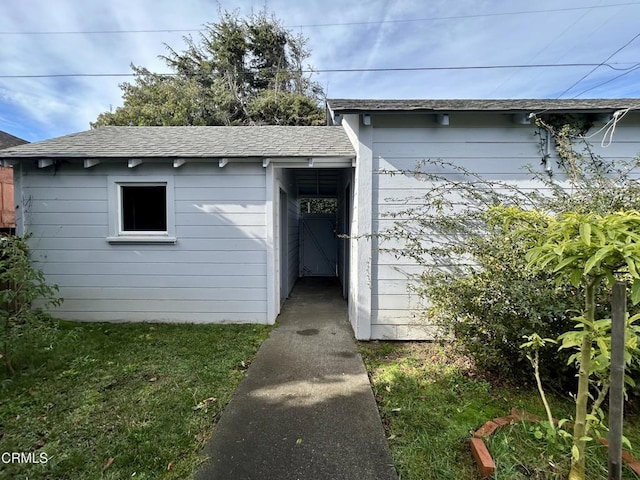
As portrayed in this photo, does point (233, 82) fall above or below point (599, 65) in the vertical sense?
above

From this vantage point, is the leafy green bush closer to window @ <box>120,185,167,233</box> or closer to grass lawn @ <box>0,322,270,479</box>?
grass lawn @ <box>0,322,270,479</box>

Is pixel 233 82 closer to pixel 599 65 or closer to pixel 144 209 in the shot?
pixel 144 209

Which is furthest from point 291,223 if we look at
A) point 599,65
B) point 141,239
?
point 599,65

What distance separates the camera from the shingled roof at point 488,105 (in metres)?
4.10

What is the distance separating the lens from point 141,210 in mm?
5316

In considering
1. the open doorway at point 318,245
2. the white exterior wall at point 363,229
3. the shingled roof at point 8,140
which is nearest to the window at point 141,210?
the white exterior wall at point 363,229

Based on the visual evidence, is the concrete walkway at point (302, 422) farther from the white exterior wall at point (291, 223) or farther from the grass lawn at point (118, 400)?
the white exterior wall at point (291, 223)

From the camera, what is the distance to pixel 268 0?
703 inches

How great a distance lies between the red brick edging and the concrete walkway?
21.6 inches

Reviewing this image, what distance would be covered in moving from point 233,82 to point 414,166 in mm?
18053

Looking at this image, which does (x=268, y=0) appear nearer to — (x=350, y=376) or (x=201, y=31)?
(x=201, y=31)

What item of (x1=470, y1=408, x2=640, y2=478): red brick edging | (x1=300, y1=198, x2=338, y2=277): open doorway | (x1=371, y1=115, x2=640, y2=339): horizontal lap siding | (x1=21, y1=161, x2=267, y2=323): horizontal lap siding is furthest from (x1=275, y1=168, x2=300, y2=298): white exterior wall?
(x1=470, y1=408, x2=640, y2=478): red brick edging

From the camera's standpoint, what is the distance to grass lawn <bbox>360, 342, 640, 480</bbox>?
6.45ft

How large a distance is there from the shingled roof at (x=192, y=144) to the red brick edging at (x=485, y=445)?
12.3 ft
